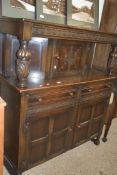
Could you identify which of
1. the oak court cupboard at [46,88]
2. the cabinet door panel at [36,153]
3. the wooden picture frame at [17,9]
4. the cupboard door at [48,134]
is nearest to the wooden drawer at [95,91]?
the oak court cupboard at [46,88]

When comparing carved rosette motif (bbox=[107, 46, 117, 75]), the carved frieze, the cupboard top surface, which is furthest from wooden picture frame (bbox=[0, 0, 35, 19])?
carved rosette motif (bbox=[107, 46, 117, 75])

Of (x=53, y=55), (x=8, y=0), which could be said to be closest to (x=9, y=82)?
(x=53, y=55)

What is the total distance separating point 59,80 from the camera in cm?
172

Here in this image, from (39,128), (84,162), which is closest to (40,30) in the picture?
(39,128)

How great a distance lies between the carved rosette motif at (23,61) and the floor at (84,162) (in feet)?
3.35

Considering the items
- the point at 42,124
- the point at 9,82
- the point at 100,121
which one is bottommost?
the point at 100,121

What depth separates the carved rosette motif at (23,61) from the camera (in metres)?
1.29

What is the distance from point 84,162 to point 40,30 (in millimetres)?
1531

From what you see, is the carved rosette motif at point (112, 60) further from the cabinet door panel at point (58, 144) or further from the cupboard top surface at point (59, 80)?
the cabinet door panel at point (58, 144)

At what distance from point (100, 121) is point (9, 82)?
52.6 inches

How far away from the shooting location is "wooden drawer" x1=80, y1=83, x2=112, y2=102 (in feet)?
6.07

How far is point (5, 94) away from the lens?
1613 millimetres

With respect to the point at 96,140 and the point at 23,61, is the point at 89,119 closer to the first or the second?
the point at 96,140

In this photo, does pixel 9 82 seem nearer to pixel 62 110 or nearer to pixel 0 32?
pixel 0 32
